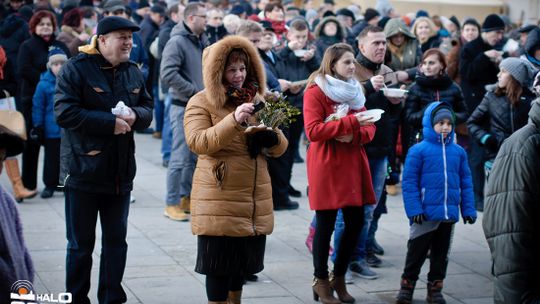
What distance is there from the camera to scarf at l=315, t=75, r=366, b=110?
23.7 feet

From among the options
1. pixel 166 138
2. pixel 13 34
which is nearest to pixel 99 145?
pixel 166 138

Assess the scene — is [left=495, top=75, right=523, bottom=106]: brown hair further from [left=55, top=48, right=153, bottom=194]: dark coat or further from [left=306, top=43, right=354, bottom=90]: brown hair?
[left=55, top=48, right=153, bottom=194]: dark coat

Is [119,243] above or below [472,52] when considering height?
below

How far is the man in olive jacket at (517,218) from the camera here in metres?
3.79

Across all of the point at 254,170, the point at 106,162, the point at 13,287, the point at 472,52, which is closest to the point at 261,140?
the point at 254,170

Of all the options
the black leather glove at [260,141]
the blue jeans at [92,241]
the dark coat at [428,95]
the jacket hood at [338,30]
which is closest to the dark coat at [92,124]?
the blue jeans at [92,241]

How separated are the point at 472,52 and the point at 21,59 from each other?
5.78m

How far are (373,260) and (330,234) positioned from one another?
1386 mm

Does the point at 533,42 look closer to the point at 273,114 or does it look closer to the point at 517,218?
the point at 273,114

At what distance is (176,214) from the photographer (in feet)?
32.6

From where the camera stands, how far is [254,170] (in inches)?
248

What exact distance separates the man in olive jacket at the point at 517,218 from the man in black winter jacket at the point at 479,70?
7.54m

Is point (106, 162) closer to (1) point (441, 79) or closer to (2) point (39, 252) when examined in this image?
(2) point (39, 252)

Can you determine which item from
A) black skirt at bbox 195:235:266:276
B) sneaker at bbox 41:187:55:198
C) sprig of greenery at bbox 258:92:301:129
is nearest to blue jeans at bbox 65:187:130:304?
black skirt at bbox 195:235:266:276
